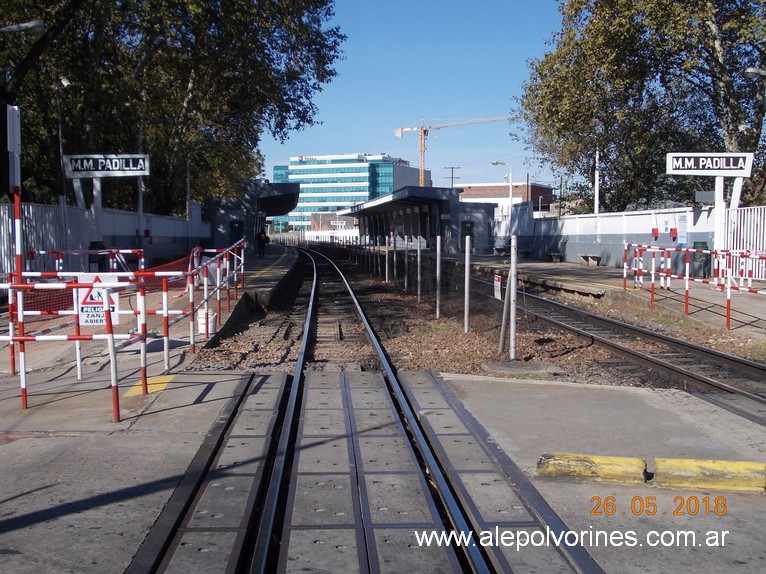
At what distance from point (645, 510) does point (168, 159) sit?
37103 mm

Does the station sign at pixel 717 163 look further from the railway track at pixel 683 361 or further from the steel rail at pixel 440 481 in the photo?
the steel rail at pixel 440 481

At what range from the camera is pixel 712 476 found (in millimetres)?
5297

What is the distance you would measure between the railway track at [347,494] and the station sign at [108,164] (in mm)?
13827

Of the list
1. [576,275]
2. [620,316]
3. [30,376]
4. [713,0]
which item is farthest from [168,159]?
[30,376]

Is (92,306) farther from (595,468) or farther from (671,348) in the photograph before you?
(671,348)

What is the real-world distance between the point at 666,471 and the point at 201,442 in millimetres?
3618

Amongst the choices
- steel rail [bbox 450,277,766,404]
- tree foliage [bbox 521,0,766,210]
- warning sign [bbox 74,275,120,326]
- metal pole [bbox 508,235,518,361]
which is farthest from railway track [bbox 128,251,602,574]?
tree foliage [bbox 521,0,766,210]

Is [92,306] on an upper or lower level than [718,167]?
lower

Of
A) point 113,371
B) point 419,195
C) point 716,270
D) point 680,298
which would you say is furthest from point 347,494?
point 419,195

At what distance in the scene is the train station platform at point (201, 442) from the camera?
14.0 feet

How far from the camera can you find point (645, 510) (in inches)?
192

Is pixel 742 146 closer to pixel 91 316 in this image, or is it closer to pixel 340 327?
pixel 340 327

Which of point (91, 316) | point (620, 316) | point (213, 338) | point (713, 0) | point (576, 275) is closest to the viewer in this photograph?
point (91, 316)

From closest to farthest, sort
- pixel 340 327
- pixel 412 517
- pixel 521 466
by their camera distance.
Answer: pixel 412 517
pixel 521 466
pixel 340 327
